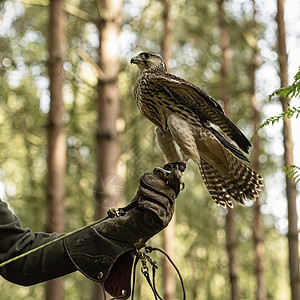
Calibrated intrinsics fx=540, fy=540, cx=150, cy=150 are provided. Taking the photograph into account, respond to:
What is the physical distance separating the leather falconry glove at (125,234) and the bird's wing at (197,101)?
0.43 meters

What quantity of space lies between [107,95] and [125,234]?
4203 millimetres

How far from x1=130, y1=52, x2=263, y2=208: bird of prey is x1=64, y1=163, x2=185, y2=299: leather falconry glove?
1.26 feet

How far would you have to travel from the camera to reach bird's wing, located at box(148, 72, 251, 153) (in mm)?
2764

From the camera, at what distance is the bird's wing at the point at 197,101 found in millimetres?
2764

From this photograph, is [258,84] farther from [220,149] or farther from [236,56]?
[220,149]

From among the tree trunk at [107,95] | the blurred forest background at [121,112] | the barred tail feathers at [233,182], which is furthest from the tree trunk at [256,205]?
the barred tail feathers at [233,182]

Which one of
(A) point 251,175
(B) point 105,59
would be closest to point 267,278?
(B) point 105,59

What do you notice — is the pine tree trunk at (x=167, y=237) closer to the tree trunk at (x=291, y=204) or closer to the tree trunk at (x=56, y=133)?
the tree trunk at (x=56, y=133)

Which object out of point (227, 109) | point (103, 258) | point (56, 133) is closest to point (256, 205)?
point (227, 109)

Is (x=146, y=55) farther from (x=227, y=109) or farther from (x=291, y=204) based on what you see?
(x=227, y=109)

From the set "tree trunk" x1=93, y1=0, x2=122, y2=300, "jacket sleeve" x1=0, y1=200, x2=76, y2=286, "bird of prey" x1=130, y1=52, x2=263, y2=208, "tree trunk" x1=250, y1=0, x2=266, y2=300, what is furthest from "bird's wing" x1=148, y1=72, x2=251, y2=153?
"tree trunk" x1=250, y1=0, x2=266, y2=300

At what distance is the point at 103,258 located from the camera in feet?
8.09

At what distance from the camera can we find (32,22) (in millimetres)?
11383

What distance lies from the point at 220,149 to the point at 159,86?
1.70ft
